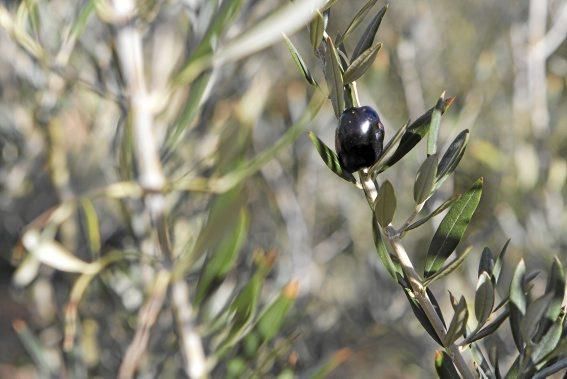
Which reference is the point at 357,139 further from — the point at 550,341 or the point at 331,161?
the point at 550,341

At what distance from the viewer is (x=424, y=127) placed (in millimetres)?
371

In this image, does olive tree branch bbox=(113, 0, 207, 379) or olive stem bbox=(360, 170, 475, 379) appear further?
olive tree branch bbox=(113, 0, 207, 379)

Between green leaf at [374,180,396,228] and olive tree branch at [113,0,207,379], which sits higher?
olive tree branch at [113,0,207,379]

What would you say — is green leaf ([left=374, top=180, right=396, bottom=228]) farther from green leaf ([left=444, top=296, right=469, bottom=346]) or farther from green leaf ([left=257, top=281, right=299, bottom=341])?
green leaf ([left=257, top=281, right=299, bottom=341])

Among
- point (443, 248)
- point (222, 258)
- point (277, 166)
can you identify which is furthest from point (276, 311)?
point (277, 166)

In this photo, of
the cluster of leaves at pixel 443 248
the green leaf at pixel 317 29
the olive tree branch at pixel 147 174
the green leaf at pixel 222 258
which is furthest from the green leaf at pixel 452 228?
the olive tree branch at pixel 147 174

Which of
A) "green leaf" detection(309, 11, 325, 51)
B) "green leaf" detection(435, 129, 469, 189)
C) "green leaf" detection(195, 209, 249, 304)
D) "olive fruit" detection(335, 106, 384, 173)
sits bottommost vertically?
"green leaf" detection(435, 129, 469, 189)

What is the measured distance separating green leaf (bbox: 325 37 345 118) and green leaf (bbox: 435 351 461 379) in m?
0.13

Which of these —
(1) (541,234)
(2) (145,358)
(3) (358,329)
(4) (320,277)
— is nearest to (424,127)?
(2) (145,358)

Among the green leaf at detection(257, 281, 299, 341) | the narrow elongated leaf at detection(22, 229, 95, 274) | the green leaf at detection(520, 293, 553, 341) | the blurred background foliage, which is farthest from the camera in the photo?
the blurred background foliage

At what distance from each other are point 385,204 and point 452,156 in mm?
50

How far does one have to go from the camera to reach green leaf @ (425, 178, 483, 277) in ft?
1.18

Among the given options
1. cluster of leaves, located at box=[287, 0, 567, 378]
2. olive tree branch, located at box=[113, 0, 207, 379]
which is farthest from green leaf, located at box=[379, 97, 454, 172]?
olive tree branch, located at box=[113, 0, 207, 379]

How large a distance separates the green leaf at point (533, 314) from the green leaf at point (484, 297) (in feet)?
0.10
